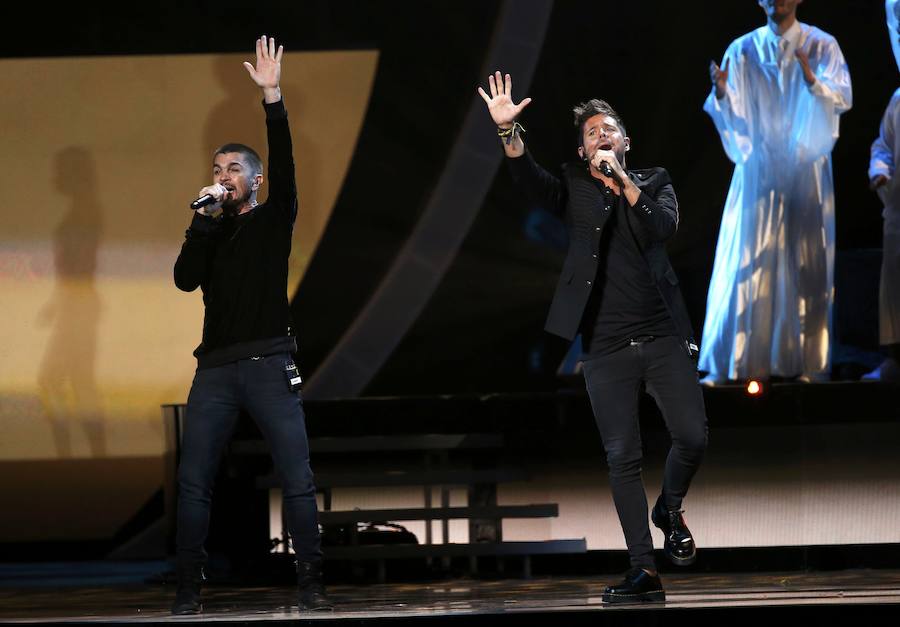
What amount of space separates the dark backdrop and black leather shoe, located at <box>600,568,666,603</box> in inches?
96.2

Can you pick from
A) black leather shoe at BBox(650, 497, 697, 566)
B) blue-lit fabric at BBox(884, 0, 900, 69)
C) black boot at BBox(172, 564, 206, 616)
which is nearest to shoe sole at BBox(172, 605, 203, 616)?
black boot at BBox(172, 564, 206, 616)

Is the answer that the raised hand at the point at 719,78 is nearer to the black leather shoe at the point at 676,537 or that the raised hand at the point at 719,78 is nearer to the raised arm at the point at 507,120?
the raised arm at the point at 507,120

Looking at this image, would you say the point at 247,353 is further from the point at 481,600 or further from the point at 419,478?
the point at 419,478

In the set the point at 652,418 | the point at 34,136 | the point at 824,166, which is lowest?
the point at 652,418

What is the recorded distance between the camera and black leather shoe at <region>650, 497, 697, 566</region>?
3941 millimetres

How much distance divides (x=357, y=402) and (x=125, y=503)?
1.59 m

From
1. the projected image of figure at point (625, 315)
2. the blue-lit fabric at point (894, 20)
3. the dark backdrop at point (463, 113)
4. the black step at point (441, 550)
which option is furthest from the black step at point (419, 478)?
the blue-lit fabric at point (894, 20)

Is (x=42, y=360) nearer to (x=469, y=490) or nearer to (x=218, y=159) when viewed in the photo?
(x=469, y=490)

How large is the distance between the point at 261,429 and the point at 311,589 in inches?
19.6

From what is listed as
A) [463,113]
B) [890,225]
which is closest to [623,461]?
[890,225]

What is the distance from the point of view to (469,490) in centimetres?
536

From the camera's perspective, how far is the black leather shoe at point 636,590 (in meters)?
3.76

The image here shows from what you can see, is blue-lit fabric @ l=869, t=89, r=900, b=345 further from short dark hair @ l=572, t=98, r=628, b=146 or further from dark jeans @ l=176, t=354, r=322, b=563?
dark jeans @ l=176, t=354, r=322, b=563

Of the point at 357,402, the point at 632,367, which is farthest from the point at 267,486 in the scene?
the point at 632,367
